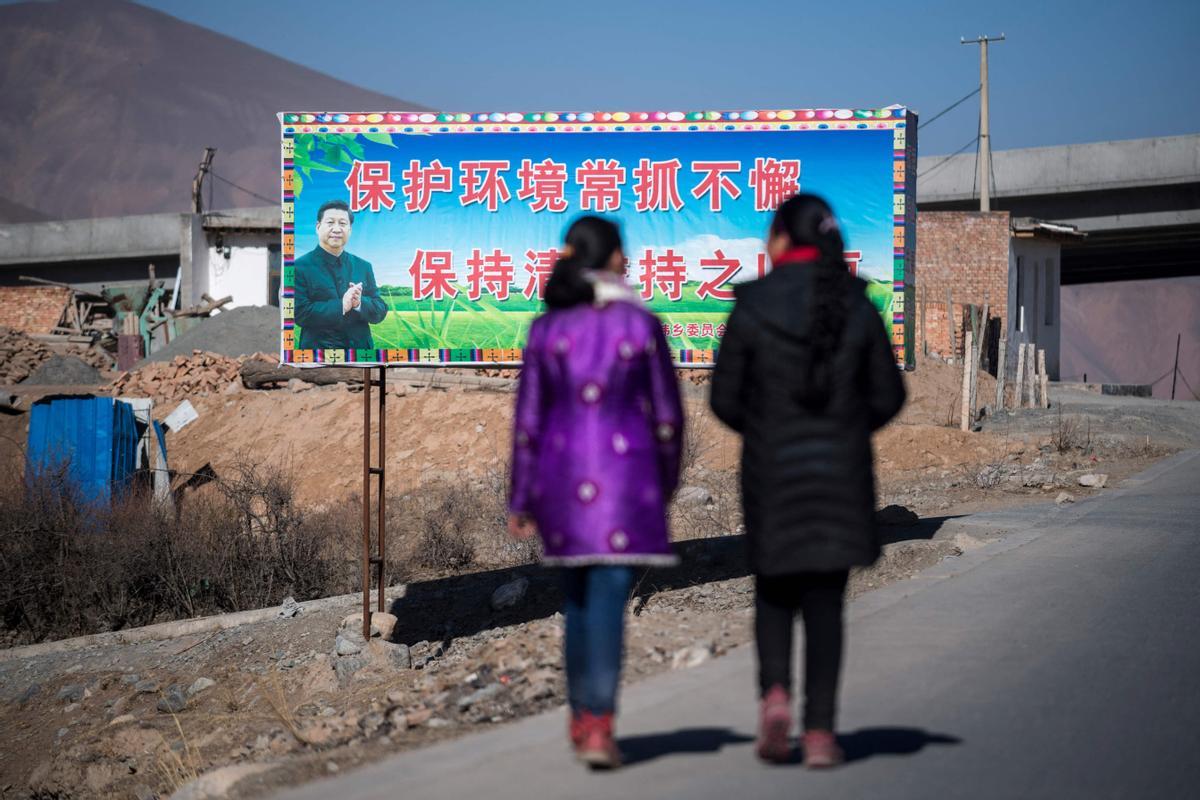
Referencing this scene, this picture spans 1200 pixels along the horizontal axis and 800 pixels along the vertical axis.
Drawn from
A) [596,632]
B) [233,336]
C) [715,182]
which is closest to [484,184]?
[715,182]

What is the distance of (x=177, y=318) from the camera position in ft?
133

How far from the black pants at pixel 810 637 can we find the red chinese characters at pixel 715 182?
21.6ft

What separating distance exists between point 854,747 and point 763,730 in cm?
52

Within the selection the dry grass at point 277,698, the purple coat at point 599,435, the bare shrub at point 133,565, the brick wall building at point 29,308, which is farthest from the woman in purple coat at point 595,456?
the brick wall building at point 29,308

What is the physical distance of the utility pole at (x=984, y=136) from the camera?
38.0 metres

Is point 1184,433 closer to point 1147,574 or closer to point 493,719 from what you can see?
point 1147,574

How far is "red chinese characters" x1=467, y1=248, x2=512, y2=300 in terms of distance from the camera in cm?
1093

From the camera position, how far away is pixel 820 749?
4.58 m

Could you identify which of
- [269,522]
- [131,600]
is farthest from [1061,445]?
[131,600]

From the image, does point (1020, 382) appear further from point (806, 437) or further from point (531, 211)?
point (806, 437)

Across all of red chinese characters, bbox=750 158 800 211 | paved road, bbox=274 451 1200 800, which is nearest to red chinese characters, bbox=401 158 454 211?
red chinese characters, bbox=750 158 800 211

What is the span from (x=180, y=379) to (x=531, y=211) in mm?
20704

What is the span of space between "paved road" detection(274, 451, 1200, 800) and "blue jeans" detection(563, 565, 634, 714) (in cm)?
29

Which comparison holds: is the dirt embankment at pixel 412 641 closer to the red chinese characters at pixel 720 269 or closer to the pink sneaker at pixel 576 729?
the pink sneaker at pixel 576 729
